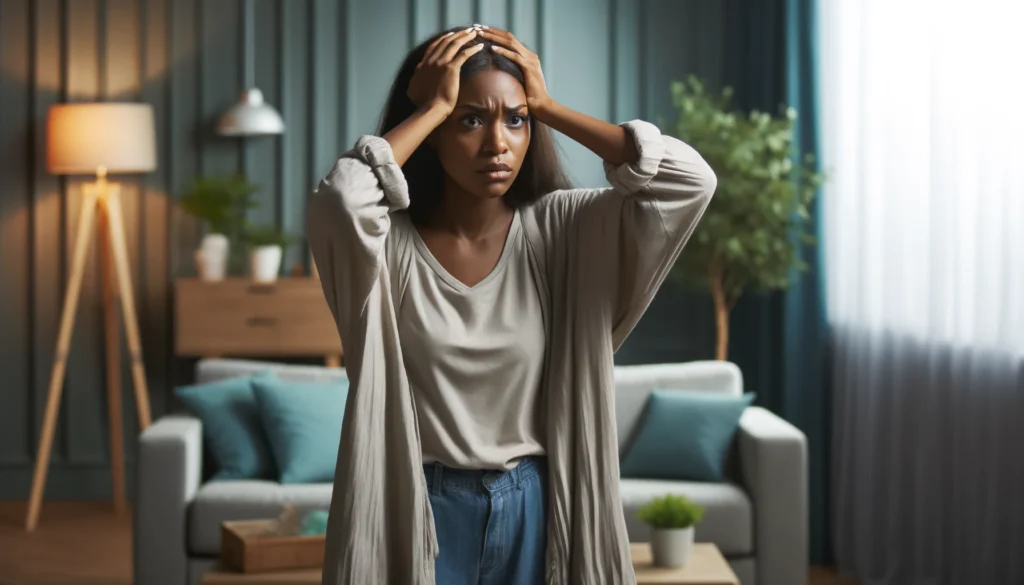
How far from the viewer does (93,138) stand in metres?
5.11

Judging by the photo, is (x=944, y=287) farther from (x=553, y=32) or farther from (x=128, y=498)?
(x=128, y=498)

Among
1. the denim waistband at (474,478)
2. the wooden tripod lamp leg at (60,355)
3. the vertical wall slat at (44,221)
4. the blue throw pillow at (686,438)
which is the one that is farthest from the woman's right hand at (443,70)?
the vertical wall slat at (44,221)

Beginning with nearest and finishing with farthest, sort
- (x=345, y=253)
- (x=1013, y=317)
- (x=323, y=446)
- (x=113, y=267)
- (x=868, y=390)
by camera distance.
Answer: (x=345, y=253), (x=1013, y=317), (x=323, y=446), (x=868, y=390), (x=113, y=267)

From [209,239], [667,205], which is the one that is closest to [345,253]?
[667,205]

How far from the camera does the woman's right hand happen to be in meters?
1.33

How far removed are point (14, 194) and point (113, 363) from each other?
101cm

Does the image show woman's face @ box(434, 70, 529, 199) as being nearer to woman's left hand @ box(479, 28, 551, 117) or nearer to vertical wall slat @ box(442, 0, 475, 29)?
woman's left hand @ box(479, 28, 551, 117)

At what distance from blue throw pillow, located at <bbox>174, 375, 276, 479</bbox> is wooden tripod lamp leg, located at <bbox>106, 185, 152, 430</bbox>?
5.13ft

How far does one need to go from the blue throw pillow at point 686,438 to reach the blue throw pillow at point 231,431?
1.25 metres

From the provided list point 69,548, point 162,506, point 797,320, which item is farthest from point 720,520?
point 69,548

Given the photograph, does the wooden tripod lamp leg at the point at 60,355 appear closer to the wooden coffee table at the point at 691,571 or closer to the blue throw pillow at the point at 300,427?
the blue throw pillow at the point at 300,427

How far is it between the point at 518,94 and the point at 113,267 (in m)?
4.73

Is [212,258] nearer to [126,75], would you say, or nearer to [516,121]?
[126,75]

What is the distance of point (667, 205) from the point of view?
4.48ft
